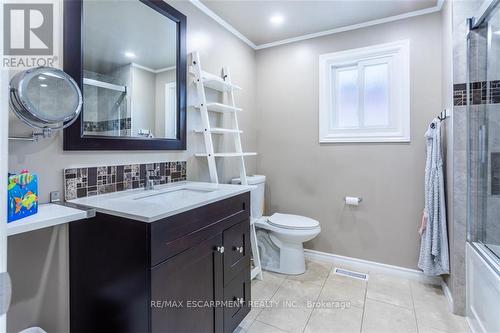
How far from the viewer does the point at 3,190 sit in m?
0.38

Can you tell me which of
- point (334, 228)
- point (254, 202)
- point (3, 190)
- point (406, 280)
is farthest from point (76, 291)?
point (406, 280)

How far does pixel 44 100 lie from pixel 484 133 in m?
2.53

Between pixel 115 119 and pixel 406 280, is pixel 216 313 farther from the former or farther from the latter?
pixel 406 280

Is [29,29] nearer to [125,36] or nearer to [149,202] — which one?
[125,36]

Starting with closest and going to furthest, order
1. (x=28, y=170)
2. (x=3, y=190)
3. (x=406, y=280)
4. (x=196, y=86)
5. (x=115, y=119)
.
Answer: (x=3, y=190) < (x=28, y=170) < (x=115, y=119) < (x=196, y=86) < (x=406, y=280)

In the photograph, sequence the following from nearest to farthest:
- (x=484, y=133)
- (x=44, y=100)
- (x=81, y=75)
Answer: (x=44, y=100) < (x=81, y=75) < (x=484, y=133)

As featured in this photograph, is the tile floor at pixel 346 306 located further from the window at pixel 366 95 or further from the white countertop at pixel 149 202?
the window at pixel 366 95

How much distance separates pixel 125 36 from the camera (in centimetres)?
156

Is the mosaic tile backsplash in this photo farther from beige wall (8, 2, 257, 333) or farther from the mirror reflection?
the mirror reflection

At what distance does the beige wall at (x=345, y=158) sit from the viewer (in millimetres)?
2215

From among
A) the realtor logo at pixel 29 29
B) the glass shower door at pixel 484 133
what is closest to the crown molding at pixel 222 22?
the realtor logo at pixel 29 29

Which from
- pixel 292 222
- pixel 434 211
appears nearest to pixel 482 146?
pixel 434 211

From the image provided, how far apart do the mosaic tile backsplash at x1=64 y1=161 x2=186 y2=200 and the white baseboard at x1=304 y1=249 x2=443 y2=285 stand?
1.72m

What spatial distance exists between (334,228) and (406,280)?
0.74 meters
